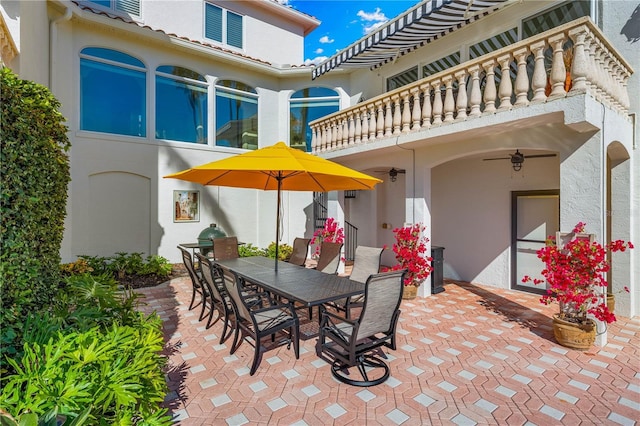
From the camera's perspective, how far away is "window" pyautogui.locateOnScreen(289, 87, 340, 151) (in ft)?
45.0

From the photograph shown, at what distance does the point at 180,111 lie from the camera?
11945 mm

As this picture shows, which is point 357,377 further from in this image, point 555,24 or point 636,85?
point 555,24

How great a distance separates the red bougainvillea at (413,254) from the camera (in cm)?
813

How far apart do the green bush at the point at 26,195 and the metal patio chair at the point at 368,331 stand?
3.24 m

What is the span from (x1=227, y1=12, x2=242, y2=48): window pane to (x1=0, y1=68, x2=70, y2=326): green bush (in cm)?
1193

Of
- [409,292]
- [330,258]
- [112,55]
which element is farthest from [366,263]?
[112,55]

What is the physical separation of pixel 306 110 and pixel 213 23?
16.5ft

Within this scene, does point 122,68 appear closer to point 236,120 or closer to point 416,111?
point 236,120

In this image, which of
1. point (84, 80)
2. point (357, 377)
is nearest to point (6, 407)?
point (357, 377)

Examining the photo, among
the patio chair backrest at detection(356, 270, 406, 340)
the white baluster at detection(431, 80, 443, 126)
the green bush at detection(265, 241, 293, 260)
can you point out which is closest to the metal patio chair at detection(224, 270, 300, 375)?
the patio chair backrest at detection(356, 270, 406, 340)

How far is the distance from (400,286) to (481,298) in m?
5.20

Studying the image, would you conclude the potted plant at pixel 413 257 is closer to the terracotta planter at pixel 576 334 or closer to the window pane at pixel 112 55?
the terracotta planter at pixel 576 334

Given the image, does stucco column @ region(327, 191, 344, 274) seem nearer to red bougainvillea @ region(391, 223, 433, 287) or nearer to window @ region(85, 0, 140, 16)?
red bougainvillea @ region(391, 223, 433, 287)

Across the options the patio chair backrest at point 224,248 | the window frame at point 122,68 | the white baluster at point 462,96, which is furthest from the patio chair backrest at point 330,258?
the window frame at point 122,68
